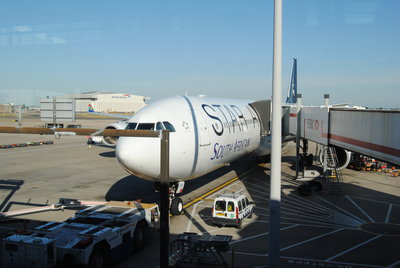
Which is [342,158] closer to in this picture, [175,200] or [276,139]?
[175,200]

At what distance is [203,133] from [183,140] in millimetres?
1641

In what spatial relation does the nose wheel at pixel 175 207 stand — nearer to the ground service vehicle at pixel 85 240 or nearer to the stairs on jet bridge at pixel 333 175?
the ground service vehicle at pixel 85 240

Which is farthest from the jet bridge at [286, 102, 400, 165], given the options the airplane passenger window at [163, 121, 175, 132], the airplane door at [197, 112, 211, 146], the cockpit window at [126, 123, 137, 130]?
the cockpit window at [126, 123, 137, 130]

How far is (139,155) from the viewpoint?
46.2ft

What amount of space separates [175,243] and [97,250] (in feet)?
8.42

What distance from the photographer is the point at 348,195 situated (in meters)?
22.1

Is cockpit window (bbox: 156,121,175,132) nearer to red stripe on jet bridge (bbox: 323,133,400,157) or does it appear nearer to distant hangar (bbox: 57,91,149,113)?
red stripe on jet bridge (bbox: 323,133,400,157)

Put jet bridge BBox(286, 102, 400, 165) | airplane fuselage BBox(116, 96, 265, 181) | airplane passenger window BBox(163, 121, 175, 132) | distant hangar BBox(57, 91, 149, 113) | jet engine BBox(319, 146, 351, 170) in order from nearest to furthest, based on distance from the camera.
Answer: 1. jet bridge BBox(286, 102, 400, 165)
2. airplane fuselage BBox(116, 96, 265, 181)
3. airplane passenger window BBox(163, 121, 175, 132)
4. jet engine BBox(319, 146, 351, 170)
5. distant hangar BBox(57, 91, 149, 113)

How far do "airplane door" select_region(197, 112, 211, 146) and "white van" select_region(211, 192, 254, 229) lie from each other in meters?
2.52

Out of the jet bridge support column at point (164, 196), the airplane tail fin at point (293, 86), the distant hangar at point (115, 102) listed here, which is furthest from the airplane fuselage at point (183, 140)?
the distant hangar at point (115, 102)

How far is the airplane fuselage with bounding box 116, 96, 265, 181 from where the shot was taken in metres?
14.2

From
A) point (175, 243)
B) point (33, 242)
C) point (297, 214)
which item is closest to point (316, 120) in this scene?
point (297, 214)

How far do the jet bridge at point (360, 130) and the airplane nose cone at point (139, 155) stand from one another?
7.31 meters

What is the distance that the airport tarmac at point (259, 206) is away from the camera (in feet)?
42.5
